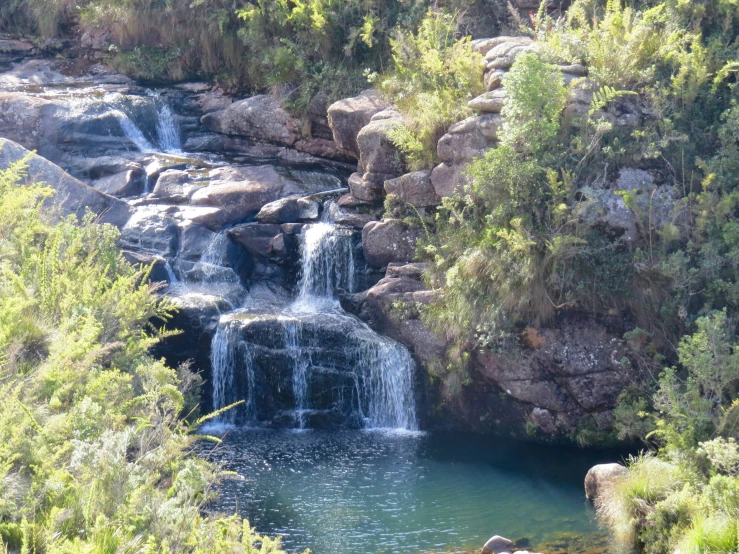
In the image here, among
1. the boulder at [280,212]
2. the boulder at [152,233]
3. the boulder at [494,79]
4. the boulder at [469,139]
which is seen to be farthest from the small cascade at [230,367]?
the boulder at [494,79]

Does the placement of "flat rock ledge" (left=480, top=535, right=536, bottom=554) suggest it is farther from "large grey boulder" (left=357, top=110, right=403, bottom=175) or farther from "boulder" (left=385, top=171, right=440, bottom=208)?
"large grey boulder" (left=357, top=110, right=403, bottom=175)

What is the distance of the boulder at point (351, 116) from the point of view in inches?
571

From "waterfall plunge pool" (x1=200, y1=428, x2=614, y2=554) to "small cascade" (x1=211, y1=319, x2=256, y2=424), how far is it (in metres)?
0.43

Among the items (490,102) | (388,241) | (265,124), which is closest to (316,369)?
(388,241)

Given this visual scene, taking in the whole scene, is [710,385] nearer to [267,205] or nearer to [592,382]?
[592,382]

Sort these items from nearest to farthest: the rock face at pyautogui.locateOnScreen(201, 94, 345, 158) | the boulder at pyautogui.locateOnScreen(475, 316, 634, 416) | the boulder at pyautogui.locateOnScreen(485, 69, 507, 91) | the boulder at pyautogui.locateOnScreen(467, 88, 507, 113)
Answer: the boulder at pyautogui.locateOnScreen(475, 316, 634, 416) → the boulder at pyautogui.locateOnScreen(467, 88, 507, 113) → the boulder at pyautogui.locateOnScreen(485, 69, 507, 91) → the rock face at pyautogui.locateOnScreen(201, 94, 345, 158)

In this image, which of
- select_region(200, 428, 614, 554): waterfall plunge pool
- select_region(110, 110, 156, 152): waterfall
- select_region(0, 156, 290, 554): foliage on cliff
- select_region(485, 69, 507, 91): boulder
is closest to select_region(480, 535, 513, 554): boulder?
select_region(200, 428, 614, 554): waterfall plunge pool

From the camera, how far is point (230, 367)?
472 inches

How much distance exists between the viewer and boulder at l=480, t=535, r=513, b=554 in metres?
8.05

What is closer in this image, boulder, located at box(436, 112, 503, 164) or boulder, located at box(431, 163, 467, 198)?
boulder, located at box(436, 112, 503, 164)

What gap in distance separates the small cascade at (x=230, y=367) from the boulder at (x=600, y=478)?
5106mm

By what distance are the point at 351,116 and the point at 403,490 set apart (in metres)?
7.48

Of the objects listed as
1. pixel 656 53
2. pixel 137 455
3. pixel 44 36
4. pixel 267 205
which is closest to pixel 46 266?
pixel 137 455

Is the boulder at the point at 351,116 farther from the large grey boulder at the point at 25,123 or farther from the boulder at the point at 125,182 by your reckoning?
the large grey boulder at the point at 25,123
